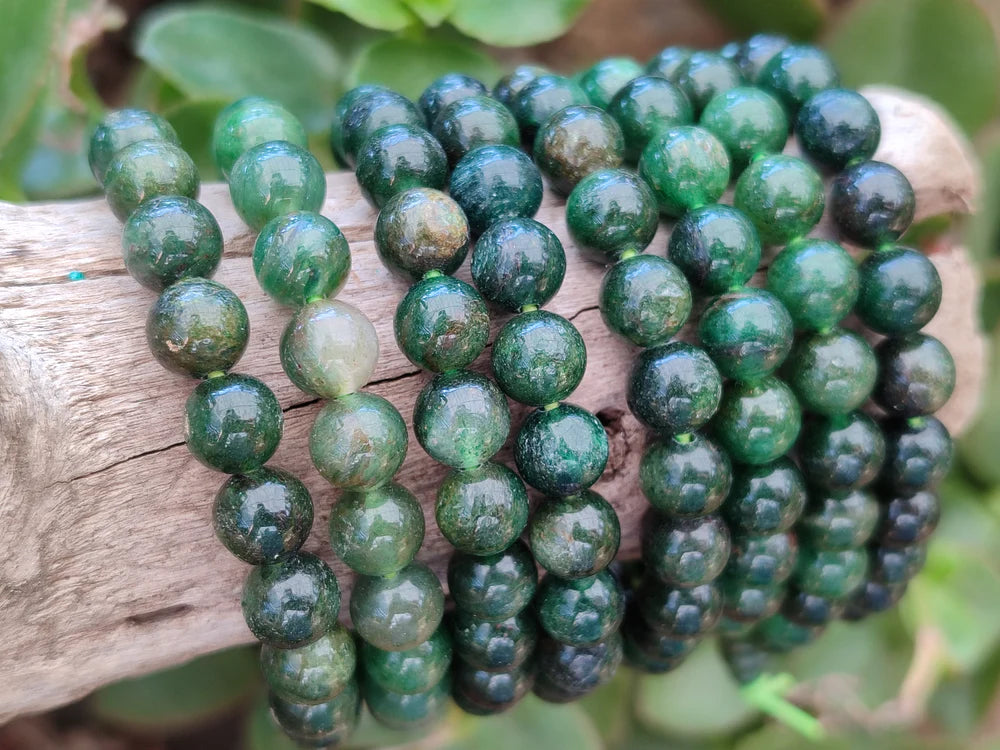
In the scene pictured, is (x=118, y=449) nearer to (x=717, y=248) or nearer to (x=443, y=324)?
(x=443, y=324)

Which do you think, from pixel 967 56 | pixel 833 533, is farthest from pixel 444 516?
pixel 967 56

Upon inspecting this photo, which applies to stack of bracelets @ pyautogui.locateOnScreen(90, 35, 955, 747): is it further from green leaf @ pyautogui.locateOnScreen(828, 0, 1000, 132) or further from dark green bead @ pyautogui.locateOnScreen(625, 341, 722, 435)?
green leaf @ pyautogui.locateOnScreen(828, 0, 1000, 132)

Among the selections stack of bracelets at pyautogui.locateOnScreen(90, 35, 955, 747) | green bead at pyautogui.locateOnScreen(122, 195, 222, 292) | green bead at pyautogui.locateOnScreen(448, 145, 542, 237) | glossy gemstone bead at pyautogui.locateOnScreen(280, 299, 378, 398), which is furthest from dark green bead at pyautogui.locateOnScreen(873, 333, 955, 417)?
green bead at pyautogui.locateOnScreen(122, 195, 222, 292)

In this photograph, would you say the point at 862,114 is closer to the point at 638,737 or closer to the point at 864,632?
the point at 864,632

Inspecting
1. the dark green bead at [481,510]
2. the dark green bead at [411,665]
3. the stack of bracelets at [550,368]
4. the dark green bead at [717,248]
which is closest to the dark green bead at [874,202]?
the stack of bracelets at [550,368]

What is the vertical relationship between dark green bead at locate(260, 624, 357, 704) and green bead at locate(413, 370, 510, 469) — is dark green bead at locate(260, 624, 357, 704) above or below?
below

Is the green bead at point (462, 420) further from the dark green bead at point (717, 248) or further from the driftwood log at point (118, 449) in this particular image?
the dark green bead at point (717, 248)

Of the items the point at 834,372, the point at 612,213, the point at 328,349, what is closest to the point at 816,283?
the point at 834,372

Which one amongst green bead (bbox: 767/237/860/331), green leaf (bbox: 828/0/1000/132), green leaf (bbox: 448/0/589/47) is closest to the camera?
green bead (bbox: 767/237/860/331)

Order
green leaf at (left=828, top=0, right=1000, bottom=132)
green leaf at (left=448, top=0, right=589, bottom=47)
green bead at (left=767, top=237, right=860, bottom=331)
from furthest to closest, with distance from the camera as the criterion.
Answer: green leaf at (left=828, top=0, right=1000, bottom=132)
green leaf at (left=448, top=0, right=589, bottom=47)
green bead at (left=767, top=237, right=860, bottom=331)
